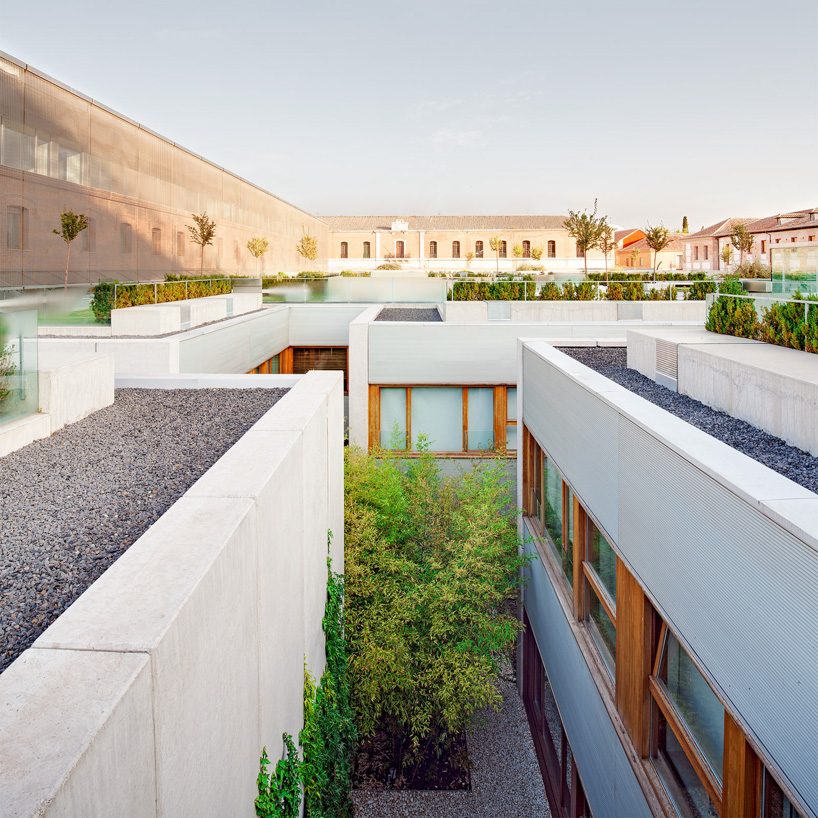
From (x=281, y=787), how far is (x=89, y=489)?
7.38ft

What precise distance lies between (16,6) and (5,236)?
19997 millimetres

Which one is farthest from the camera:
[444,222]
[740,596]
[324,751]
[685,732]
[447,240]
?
[444,222]

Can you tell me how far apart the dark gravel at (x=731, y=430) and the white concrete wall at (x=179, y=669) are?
3.28m

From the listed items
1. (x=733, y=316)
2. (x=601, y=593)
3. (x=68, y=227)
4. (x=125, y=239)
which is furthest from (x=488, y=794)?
(x=125, y=239)

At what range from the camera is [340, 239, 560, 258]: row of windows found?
238 ft

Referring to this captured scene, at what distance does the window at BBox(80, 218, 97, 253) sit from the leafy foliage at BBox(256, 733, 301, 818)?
87.8 ft

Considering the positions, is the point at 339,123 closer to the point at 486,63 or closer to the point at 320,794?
the point at 486,63

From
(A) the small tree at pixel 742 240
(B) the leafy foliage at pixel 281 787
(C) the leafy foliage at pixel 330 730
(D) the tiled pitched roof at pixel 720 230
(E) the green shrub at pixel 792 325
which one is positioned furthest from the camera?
(D) the tiled pitched roof at pixel 720 230

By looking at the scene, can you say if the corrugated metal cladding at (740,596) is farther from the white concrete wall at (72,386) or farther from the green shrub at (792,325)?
the white concrete wall at (72,386)

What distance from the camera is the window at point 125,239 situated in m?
30.3

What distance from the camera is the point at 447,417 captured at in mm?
16078

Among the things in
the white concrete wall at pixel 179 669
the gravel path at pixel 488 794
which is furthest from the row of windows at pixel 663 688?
the gravel path at pixel 488 794

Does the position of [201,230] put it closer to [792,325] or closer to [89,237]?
[89,237]

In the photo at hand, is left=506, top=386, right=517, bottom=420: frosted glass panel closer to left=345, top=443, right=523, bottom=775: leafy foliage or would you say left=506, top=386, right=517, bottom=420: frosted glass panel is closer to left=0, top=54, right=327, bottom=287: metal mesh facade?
left=345, top=443, right=523, bottom=775: leafy foliage
